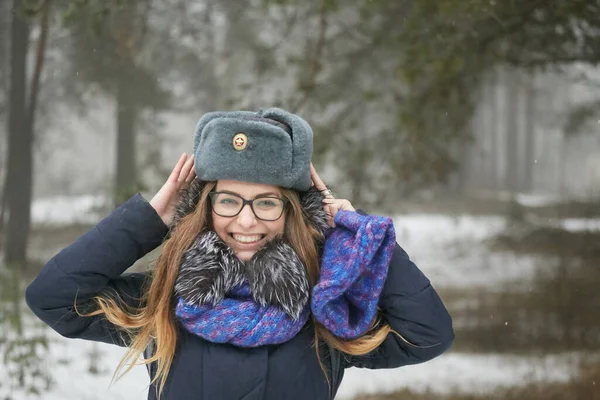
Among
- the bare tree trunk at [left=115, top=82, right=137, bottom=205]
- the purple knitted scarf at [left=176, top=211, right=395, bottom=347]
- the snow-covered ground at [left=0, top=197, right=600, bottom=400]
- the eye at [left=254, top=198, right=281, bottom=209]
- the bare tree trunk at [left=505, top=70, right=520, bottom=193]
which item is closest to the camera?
the purple knitted scarf at [left=176, top=211, right=395, bottom=347]

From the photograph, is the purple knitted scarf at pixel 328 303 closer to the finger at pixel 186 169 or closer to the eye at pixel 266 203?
the eye at pixel 266 203

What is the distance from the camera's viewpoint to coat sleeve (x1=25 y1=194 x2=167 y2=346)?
1.90 metres

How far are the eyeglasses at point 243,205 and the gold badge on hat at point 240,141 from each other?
0.49 ft

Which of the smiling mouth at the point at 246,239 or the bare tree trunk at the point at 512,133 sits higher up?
the bare tree trunk at the point at 512,133

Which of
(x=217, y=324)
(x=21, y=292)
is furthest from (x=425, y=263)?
(x=217, y=324)

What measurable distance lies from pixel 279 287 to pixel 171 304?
338 mm

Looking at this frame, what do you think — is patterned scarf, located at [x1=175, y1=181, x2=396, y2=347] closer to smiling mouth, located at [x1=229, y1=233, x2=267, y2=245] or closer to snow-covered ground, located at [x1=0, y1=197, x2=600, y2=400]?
smiling mouth, located at [x1=229, y1=233, x2=267, y2=245]

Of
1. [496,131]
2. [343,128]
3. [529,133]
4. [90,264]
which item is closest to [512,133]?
[496,131]

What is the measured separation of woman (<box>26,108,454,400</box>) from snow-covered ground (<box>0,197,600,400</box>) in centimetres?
346

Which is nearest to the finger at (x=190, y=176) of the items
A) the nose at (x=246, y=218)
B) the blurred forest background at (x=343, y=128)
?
the nose at (x=246, y=218)

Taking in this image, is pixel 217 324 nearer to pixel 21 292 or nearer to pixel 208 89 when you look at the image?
pixel 21 292

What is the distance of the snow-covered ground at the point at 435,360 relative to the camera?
5195 mm

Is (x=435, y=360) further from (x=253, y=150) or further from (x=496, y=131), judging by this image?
(x=496, y=131)

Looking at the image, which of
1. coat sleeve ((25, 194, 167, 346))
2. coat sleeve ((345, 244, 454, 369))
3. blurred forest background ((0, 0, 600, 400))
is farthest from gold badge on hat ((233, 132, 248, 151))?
blurred forest background ((0, 0, 600, 400))
